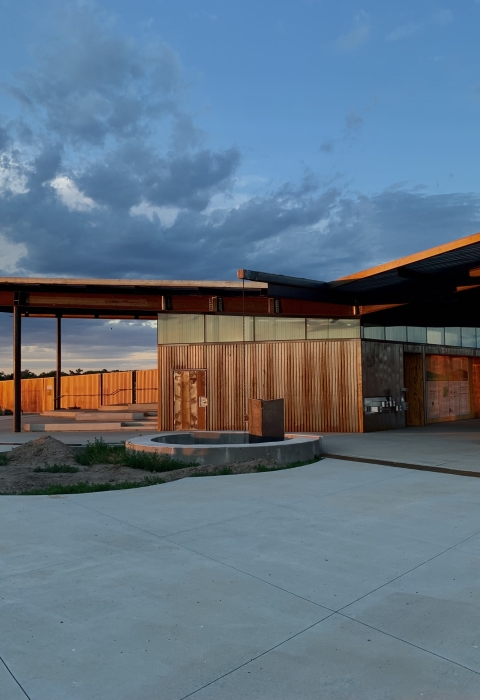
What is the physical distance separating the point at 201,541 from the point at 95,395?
958 inches

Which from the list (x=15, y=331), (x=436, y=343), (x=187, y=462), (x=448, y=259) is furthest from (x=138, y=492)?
(x=436, y=343)

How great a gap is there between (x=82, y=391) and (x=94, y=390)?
1.02m

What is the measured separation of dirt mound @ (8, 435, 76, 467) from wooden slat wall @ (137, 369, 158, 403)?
1385 cm

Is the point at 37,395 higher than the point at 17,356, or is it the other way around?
the point at 17,356

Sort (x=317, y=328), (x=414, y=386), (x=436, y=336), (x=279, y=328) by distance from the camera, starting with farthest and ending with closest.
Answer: (x=436, y=336) < (x=414, y=386) < (x=279, y=328) < (x=317, y=328)

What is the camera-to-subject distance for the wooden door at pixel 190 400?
752 inches

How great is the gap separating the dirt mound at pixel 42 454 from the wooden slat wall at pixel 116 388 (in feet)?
49.8

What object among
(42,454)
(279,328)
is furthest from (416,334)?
(42,454)

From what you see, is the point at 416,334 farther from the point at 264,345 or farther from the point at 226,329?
the point at 226,329

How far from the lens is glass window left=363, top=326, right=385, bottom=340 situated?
18.3 meters

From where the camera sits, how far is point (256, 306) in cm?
1872

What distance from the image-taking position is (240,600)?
4094mm

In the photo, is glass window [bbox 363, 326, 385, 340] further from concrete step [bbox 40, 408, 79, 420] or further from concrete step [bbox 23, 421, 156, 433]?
concrete step [bbox 40, 408, 79, 420]

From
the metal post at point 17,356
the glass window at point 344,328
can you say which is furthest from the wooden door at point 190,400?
the metal post at point 17,356
